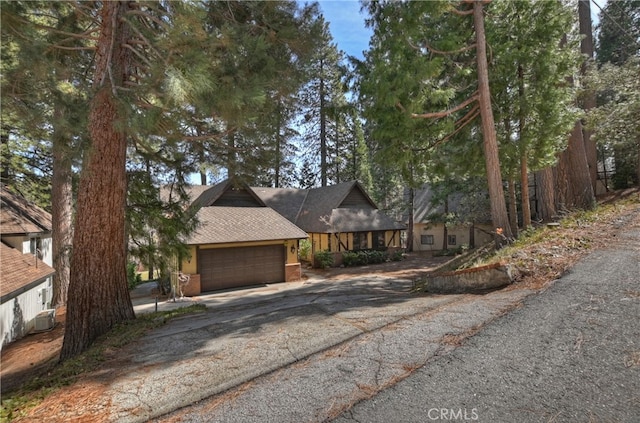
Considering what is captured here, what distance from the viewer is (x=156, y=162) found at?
8102mm

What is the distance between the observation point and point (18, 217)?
13.5 meters

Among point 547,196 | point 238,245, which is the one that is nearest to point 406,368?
point 547,196

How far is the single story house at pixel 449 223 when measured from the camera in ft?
73.8

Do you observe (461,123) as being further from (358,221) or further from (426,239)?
(426,239)

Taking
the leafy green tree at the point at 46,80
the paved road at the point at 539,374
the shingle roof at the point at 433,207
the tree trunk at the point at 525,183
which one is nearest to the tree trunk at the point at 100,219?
the leafy green tree at the point at 46,80

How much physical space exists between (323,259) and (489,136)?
540 inches

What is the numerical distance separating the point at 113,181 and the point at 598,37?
36.8 metres

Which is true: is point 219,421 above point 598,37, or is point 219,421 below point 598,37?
below

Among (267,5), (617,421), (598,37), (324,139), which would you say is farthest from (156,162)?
(598,37)

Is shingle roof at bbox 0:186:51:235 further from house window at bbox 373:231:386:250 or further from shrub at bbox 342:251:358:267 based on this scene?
house window at bbox 373:231:386:250

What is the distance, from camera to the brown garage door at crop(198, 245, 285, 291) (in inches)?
588

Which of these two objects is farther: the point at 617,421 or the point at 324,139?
the point at 324,139

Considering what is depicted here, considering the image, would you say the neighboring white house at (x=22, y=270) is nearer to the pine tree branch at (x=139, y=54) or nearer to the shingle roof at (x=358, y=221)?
the pine tree branch at (x=139, y=54)

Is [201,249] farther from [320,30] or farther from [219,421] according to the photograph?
[219,421]
